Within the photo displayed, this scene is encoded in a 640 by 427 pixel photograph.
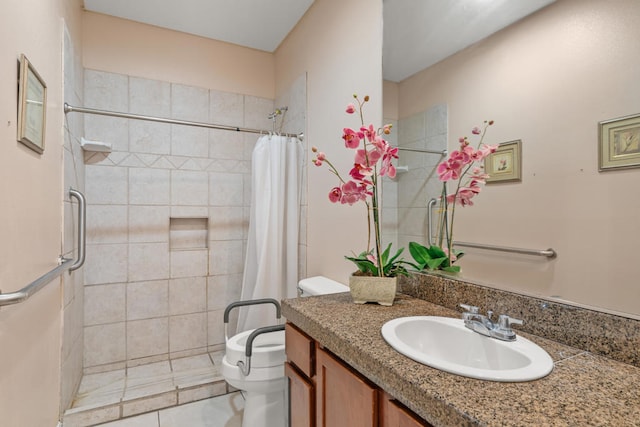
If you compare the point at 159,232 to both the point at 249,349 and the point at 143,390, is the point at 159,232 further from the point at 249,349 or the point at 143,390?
the point at 249,349

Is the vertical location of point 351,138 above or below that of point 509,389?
above

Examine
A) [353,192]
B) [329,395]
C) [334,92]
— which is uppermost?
[334,92]

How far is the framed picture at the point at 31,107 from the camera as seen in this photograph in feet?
3.35

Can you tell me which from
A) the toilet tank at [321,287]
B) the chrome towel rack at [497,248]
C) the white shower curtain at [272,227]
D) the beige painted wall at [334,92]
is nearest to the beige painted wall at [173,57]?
the beige painted wall at [334,92]

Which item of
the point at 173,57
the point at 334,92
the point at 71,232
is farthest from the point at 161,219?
the point at 334,92

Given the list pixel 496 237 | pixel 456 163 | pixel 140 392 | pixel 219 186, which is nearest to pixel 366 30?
pixel 456 163

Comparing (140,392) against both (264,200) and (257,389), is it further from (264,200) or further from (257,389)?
(264,200)

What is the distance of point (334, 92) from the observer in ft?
→ 6.27

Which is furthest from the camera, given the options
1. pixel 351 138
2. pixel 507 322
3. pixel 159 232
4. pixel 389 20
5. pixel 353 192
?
pixel 159 232

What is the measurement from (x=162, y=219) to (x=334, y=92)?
1594mm

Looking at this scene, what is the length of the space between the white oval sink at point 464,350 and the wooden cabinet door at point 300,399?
0.37m

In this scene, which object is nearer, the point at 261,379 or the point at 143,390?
the point at 261,379

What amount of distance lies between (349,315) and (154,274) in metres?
1.92

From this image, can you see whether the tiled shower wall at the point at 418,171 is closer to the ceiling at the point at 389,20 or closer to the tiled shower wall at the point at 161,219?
the ceiling at the point at 389,20
